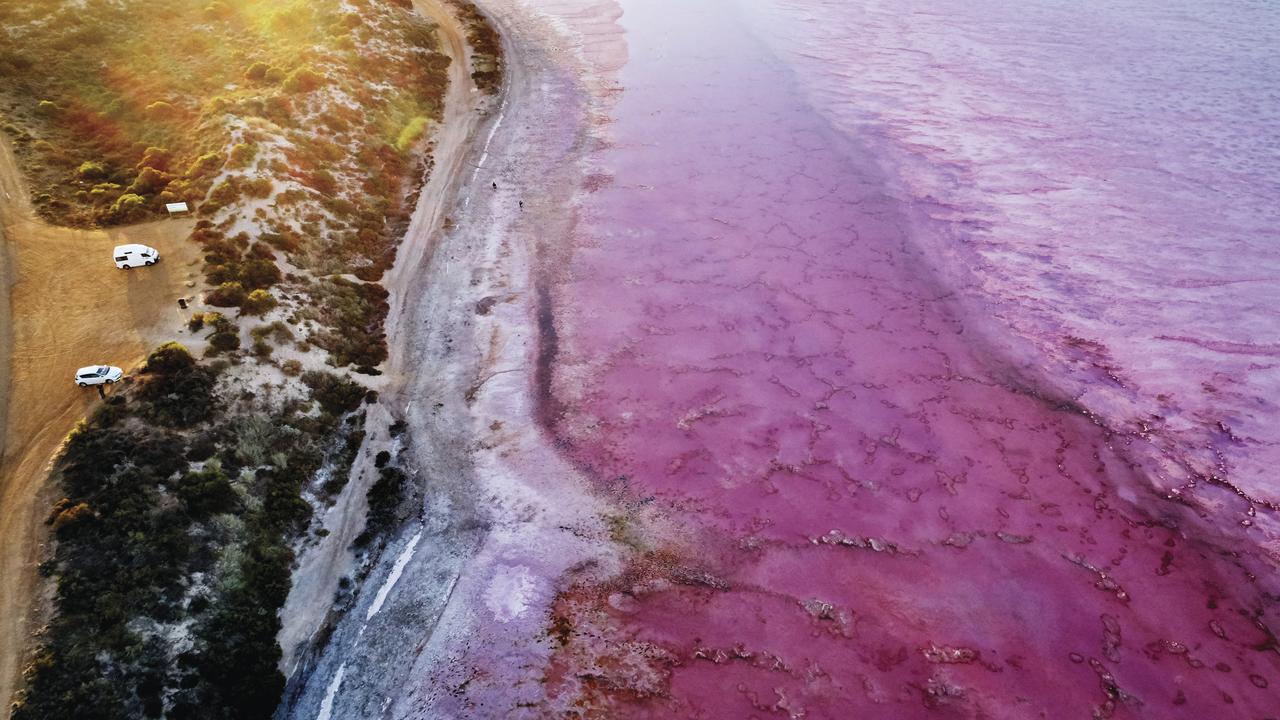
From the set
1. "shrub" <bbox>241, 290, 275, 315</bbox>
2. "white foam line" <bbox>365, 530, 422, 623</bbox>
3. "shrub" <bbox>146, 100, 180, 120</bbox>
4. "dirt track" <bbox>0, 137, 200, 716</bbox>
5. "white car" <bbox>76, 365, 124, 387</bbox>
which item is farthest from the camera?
"shrub" <bbox>146, 100, 180, 120</bbox>

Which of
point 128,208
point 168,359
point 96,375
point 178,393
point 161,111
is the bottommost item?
point 178,393

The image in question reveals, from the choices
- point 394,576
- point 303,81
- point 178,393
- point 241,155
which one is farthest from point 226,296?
point 303,81

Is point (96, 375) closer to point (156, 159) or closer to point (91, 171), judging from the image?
point (91, 171)

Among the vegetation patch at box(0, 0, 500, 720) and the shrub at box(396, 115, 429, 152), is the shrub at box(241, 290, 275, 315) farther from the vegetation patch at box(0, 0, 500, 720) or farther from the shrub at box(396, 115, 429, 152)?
the shrub at box(396, 115, 429, 152)

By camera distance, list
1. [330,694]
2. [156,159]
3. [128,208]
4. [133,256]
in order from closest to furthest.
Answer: [330,694], [133,256], [128,208], [156,159]

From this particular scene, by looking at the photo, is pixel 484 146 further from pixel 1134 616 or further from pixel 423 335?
pixel 1134 616

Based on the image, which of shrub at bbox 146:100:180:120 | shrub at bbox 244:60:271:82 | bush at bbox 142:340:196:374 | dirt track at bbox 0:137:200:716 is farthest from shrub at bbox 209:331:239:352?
shrub at bbox 244:60:271:82

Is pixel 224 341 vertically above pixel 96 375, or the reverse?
pixel 96 375
